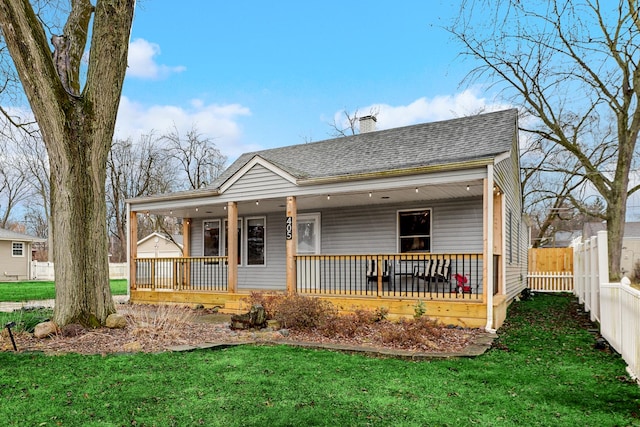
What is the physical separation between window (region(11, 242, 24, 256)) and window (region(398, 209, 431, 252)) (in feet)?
82.8

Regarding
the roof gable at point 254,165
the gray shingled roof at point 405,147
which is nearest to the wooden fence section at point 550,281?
the gray shingled roof at point 405,147

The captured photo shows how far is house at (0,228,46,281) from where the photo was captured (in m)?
25.5

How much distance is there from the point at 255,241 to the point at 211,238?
1.69 meters

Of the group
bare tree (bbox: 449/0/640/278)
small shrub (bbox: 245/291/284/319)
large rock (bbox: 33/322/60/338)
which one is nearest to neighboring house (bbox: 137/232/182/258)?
bare tree (bbox: 449/0/640/278)

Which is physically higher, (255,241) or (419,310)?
(255,241)

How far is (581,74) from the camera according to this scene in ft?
48.7

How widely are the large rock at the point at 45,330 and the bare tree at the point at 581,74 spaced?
11498 millimetres

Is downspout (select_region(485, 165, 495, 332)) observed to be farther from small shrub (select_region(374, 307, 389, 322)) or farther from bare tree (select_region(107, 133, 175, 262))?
bare tree (select_region(107, 133, 175, 262))

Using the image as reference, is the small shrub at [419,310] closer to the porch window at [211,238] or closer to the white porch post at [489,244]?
the white porch post at [489,244]

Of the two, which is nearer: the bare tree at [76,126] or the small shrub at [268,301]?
the bare tree at [76,126]

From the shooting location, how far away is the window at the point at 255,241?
13.3m

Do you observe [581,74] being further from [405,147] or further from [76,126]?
[76,126]

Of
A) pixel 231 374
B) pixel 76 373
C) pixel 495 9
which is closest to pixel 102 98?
pixel 76 373

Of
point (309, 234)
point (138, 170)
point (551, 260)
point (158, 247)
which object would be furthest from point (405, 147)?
point (158, 247)
